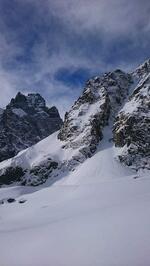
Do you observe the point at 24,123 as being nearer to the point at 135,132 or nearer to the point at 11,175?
the point at 11,175

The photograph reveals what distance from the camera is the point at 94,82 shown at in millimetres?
104625

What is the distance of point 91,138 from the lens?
8069 centimetres

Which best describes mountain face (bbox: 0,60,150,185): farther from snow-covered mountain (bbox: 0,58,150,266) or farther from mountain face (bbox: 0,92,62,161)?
mountain face (bbox: 0,92,62,161)

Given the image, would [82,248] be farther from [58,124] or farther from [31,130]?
[58,124]

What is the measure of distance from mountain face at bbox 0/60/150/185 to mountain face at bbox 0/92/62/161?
38820 millimetres

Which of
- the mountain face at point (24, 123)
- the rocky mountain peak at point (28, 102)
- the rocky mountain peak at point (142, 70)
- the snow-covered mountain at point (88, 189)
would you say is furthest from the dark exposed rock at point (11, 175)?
the rocky mountain peak at point (28, 102)

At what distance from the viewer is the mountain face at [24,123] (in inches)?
5167

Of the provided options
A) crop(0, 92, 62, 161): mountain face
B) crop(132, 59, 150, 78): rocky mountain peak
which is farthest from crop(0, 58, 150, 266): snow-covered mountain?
crop(0, 92, 62, 161): mountain face

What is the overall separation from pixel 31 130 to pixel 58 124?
1844cm

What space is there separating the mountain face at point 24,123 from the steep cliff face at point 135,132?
5679 cm

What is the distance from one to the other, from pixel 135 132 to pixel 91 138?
11782 mm

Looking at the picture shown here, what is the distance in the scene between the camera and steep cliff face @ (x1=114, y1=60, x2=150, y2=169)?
69.4 meters

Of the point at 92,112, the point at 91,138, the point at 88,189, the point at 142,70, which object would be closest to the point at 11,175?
the point at 91,138

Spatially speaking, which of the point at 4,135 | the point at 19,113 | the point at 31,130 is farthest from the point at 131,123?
the point at 19,113
